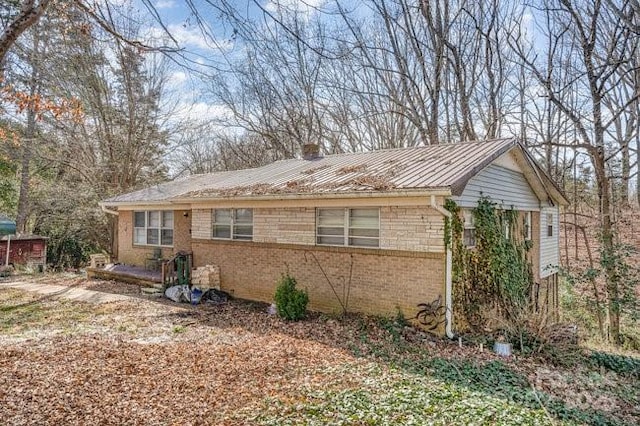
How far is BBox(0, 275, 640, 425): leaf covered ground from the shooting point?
4.61 m

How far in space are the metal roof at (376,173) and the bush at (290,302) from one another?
213 centimetres

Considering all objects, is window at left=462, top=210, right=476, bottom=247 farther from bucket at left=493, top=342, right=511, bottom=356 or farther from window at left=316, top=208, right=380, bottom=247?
bucket at left=493, top=342, right=511, bottom=356

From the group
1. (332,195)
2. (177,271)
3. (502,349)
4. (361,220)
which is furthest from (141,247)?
(502,349)

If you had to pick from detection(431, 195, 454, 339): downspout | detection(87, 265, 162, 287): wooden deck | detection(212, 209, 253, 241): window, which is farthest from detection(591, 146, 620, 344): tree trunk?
detection(87, 265, 162, 287): wooden deck

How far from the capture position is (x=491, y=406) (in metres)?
4.98

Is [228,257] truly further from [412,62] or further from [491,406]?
[412,62]

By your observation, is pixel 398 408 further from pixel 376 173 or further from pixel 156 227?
pixel 156 227

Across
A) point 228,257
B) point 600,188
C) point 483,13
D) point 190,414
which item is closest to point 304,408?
point 190,414

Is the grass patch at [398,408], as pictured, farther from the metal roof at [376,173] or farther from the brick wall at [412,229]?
the metal roof at [376,173]

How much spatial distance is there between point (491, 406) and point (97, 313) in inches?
338

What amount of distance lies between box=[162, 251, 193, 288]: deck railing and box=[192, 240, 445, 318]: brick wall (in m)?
0.41

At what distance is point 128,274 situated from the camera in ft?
46.0

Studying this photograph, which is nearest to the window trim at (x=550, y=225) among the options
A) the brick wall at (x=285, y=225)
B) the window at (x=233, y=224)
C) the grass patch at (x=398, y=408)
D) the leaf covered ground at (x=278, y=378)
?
the leaf covered ground at (x=278, y=378)

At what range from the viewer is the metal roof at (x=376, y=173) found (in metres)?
8.20
